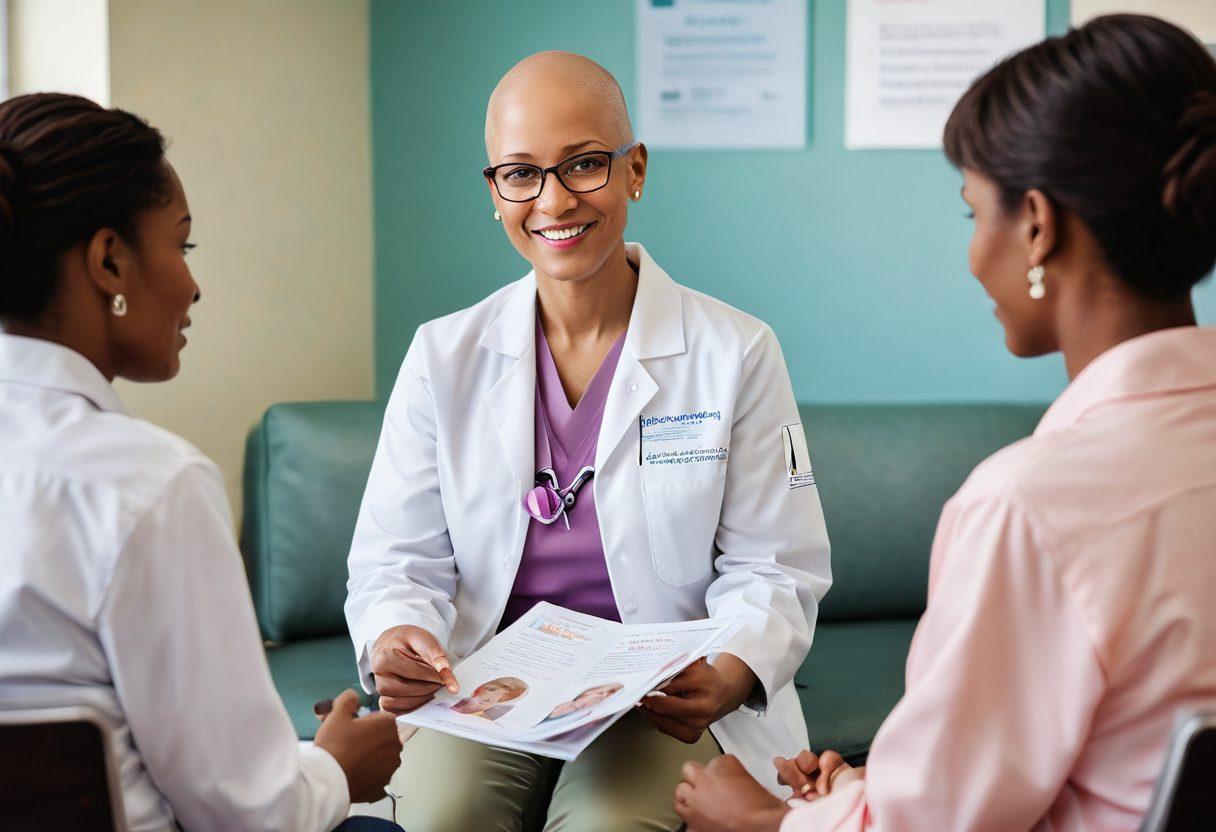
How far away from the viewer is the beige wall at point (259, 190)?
236 centimetres

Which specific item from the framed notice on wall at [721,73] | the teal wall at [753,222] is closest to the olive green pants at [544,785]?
the teal wall at [753,222]

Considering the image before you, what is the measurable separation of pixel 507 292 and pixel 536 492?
399mm

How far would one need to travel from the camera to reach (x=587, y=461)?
1.79 m

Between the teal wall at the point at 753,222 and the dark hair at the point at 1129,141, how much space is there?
73.9 inches

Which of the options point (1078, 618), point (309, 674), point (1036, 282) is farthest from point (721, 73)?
point (1078, 618)

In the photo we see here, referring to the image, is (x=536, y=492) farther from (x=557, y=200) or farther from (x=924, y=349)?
(x=924, y=349)

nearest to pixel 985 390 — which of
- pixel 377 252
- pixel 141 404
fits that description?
pixel 377 252

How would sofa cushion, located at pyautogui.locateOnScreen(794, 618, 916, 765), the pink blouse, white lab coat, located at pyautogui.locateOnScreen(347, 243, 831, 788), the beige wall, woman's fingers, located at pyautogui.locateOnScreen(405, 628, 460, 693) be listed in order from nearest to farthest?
the pink blouse, woman's fingers, located at pyautogui.locateOnScreen(405, 628, 460, 693), white lab coat, located at pyautogui.locateOnScreen(347, 243, 831, 788), sofa cushion, located at pyautogui.locateOnScreen(794, 618, 916, 765), the beige wall

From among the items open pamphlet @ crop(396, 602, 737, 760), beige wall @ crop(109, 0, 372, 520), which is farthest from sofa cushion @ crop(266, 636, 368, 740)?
open pamphlet @ crop(396, 602, 737, 760)

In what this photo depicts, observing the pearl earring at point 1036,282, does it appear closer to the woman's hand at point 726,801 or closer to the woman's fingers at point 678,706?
the woman's hand at point 726,801

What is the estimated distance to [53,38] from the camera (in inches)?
87.4

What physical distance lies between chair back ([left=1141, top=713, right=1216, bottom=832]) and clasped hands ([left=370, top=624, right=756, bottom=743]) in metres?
0.73

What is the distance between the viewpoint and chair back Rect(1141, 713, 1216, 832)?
774 mm

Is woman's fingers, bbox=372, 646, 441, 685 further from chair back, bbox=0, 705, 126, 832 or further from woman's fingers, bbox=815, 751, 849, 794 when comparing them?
chair back, bbox=0, 705, 126, 832
